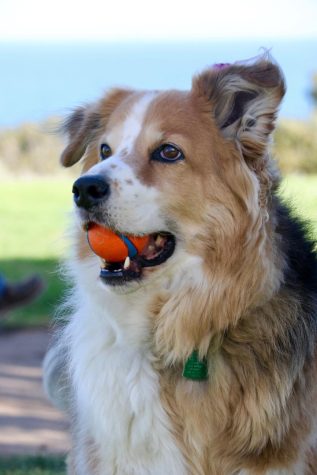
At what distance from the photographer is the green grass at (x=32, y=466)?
19.1 feet

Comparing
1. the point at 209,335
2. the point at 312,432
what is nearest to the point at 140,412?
the point at 209,335

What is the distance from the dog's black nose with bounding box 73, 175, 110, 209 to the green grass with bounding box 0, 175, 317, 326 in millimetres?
5096

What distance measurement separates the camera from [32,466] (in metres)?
6.04

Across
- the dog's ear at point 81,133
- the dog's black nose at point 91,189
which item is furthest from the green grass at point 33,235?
the dog's black nose at point 91,189

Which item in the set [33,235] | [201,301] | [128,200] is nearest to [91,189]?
[128,200]

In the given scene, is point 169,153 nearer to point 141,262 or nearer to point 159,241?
point 159,241

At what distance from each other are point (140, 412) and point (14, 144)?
19.1 m

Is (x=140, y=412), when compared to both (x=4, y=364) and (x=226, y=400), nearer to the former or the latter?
(x=226, y=400)

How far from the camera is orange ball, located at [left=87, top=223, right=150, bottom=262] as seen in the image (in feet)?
12.6

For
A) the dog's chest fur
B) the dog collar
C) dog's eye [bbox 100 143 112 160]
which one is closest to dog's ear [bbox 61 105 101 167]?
dog's eye [bbox 100 143 112 160]

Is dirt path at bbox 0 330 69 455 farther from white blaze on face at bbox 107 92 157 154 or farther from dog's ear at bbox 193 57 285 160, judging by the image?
dog's ear at bbox 193 57 285 160

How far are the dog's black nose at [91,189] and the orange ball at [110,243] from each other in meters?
0.16

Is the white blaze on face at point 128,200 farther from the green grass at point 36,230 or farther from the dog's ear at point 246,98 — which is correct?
the green grass at point 36,230

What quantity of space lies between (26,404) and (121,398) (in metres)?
4.11
